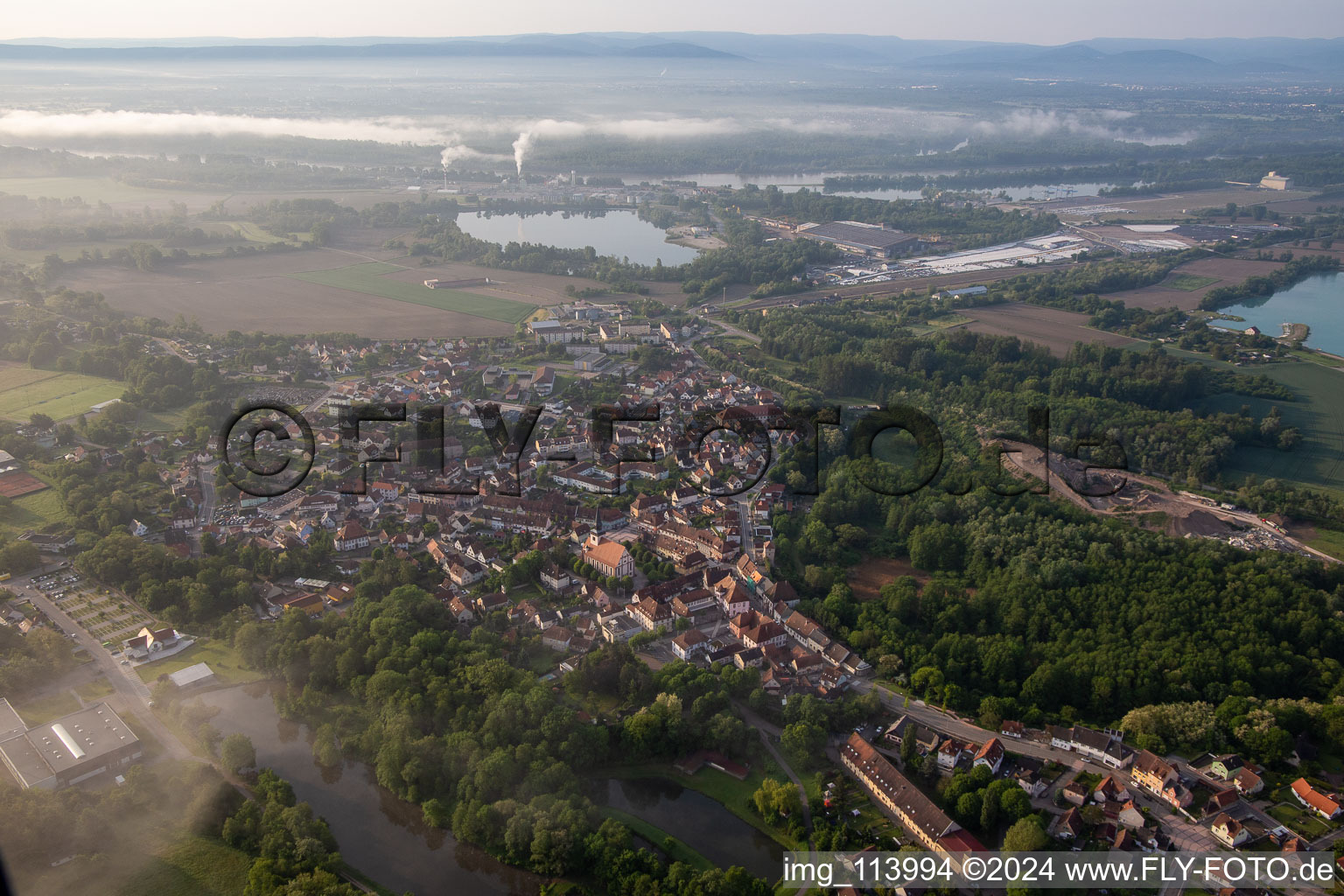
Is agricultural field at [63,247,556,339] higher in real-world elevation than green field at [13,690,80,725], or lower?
higher

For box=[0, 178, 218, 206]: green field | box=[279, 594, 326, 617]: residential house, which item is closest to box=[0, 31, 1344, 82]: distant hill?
box=[0, 178, 218, 206]: green field

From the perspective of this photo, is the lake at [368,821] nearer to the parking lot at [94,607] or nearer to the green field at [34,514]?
the parking lot at [94,607]

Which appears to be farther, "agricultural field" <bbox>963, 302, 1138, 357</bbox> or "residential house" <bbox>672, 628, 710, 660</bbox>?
"agricultural field" <bbox>963, 302, 1138, 357</bbox>

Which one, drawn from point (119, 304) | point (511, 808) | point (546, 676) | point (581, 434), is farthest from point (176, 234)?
point (511, 808)

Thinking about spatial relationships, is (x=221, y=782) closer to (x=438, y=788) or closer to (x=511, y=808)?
(x=438, y=788)

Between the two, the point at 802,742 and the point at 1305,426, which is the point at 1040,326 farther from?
the point at 802,742

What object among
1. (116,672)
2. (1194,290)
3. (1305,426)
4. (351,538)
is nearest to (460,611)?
(351,538)

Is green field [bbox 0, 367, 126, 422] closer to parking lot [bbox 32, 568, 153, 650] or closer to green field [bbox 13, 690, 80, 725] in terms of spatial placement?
parking lot [bbox 32, 568, 153, 650]

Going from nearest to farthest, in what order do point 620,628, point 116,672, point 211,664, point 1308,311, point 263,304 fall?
point 116,672
point 211,664
point 620,628
point 263,304
point 1308,311
